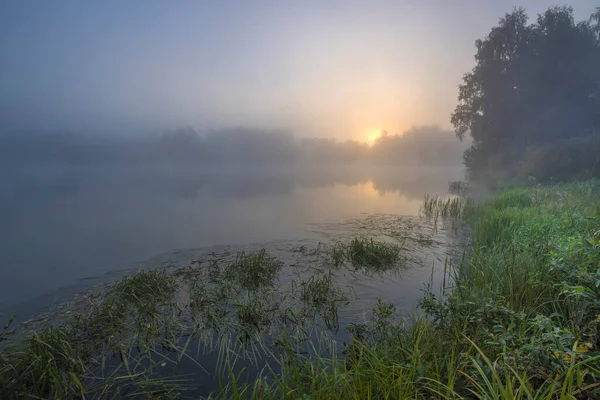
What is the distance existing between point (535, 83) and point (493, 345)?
4698cm

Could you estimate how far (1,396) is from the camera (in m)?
3.82

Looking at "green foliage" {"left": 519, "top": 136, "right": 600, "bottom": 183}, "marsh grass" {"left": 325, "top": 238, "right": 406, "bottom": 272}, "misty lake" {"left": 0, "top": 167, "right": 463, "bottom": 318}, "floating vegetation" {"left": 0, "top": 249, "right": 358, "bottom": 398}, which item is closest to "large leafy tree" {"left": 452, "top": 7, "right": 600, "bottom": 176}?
"green foliage" {"left": 519, "top": 136, "right": 600, "bottom": 183}

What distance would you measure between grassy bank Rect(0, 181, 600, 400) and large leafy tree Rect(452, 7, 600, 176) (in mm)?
38435

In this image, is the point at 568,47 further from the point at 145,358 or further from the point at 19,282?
the point at 19,282

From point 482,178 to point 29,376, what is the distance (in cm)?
5043

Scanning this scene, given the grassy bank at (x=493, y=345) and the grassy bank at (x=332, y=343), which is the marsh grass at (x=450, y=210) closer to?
the grassy bank at (x=332, y=343)

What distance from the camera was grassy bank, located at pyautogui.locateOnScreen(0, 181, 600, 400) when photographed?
2.90m

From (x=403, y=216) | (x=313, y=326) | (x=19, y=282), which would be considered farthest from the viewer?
(x=403, y=216)

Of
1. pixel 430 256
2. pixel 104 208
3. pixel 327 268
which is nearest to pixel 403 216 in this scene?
pixel 430 256

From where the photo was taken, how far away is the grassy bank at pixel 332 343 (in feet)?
9.52

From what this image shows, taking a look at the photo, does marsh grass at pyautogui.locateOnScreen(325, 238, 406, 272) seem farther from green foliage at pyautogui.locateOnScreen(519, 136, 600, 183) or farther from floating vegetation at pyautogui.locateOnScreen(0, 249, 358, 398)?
green foliage at pyautogui.locateOnScreen(519, 136, 600, 183)

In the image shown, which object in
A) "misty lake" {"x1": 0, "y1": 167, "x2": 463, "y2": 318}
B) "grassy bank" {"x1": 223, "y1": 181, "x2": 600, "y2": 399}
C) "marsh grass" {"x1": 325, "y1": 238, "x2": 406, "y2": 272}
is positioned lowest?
"misty lake" {"x1": 0, "y1": 167, "x2": 463, "y2": 318}

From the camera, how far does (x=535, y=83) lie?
3641cm

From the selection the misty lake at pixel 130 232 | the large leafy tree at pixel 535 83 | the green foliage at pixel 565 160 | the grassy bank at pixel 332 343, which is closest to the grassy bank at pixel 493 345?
the grassy bank at pixel 332 343
